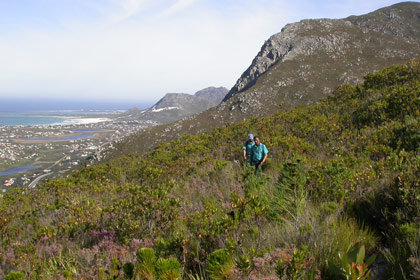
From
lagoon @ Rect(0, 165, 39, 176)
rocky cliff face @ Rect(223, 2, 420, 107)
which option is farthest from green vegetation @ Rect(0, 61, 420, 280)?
lagoon @ Rect(0, 165, 39, 176)

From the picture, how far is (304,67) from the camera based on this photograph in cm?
8856

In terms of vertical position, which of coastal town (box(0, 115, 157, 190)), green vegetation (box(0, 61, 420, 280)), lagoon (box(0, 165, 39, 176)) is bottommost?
lagoon (box(0, 165, 39, 176))

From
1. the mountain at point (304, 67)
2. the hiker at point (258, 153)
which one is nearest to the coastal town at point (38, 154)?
the mountain at point (304, 67)

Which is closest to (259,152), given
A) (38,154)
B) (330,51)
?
(330,51)

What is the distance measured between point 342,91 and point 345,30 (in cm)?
10489

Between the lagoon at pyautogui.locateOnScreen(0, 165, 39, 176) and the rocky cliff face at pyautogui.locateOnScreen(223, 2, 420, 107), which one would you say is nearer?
the rocky cliff face at pyautogui.locateOnScreen(223, 2, 420, 107)

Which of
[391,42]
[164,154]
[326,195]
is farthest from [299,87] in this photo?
[326,195]

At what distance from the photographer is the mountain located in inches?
3012

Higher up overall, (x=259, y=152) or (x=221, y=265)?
(x=221, y=265)

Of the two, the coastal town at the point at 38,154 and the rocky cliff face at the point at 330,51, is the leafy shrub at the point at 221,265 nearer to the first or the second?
the rocky cliff face at the point at 330,51

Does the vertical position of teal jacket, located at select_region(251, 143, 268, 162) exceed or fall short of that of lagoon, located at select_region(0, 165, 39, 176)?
it exceeds it

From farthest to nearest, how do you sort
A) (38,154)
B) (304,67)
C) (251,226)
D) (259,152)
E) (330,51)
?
(38,154) < (330,51) < (304,67) < (259,152) < (251,226)

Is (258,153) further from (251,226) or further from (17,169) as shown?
(17,169)

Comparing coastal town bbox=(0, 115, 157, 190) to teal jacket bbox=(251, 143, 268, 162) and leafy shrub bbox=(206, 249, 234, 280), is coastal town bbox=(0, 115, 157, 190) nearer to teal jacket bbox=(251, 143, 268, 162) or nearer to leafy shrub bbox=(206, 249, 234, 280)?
teal jacket bbox=(251, 143, 268, 162)
